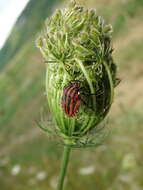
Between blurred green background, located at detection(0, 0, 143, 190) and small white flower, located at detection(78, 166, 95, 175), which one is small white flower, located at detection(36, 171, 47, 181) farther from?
small white flower, located at detection(78, 166, 95, 175)

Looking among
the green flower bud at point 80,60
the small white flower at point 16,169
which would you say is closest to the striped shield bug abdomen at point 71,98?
the green flower bud at point 80,60

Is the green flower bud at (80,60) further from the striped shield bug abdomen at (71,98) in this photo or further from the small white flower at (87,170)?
the small white flower at (87,170)

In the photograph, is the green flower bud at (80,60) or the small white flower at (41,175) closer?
the green flower bud at (80,60)

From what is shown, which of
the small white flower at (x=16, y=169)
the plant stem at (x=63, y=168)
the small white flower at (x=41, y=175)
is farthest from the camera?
the small white flower at (x=16, y=169)

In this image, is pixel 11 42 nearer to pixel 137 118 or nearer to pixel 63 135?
pixel 137 118

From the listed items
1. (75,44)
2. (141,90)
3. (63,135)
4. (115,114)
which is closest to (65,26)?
(75,44)
